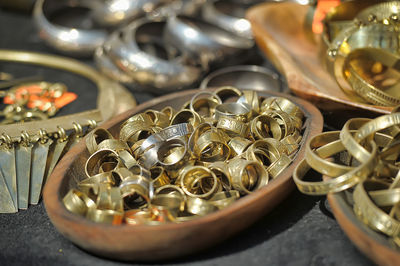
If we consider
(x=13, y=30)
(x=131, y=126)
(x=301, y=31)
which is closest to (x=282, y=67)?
(x=301, y=31)

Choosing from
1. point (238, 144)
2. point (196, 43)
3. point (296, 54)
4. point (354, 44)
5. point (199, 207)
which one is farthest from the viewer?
point (196, 43)

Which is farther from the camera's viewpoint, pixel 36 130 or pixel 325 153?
pixel 36 130

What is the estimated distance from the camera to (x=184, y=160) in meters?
0.76

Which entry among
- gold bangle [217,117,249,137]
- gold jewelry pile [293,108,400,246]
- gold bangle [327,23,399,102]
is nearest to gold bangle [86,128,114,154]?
gold bangle [217,117,249,137]

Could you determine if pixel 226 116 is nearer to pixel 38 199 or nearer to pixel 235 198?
pixel 235 198

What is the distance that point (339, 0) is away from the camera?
1174 millimetres

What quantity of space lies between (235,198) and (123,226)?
0.19 m

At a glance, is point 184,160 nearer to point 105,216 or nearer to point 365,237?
point 105,216

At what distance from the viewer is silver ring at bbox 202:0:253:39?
140cm

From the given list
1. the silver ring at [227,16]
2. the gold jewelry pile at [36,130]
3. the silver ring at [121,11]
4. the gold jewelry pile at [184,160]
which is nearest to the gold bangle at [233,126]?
the gold jewelry pile at [184,160]

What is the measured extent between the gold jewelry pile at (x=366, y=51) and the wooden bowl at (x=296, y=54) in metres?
0.03

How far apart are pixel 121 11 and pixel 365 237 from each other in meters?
1.16

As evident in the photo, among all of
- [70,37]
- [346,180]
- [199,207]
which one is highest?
[346,180]

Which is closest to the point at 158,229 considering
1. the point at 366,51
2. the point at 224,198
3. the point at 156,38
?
the point at 224,198
